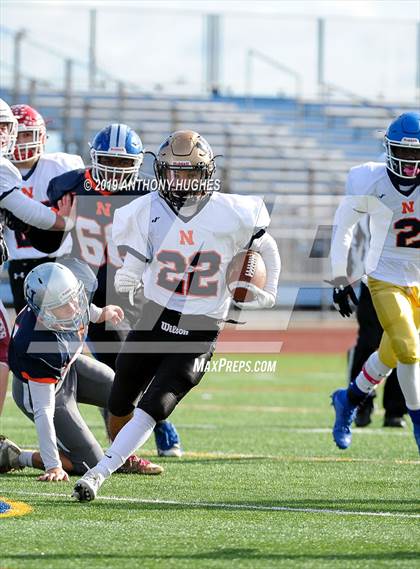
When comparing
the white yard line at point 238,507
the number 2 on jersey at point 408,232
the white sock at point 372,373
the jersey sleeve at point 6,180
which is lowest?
the white yard line at point 238,507

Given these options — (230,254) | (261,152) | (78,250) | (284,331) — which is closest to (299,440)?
(78,250)

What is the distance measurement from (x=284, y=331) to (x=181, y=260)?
11579mm

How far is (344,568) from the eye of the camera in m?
3.51

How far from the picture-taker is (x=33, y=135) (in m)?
6.72

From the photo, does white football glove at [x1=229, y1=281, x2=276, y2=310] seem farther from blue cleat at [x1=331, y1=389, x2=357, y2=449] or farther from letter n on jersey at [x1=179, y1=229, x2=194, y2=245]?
blue cleat at [x1=331, y1=389, x2=357, y2=449]

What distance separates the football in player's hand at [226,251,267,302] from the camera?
495cm

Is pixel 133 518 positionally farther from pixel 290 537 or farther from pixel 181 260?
pixel 181 260

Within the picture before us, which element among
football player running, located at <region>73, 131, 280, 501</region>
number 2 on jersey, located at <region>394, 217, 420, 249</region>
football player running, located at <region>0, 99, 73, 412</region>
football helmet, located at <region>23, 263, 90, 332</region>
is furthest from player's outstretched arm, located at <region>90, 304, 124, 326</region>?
number 2 on jersey, located at <region>394, 217, 420, 249</region>

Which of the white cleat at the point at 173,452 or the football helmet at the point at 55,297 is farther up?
the football helmet at the point at 55,297

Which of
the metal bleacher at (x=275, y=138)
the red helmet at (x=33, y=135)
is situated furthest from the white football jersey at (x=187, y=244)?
the metal bleacher at (x=275, y=138)

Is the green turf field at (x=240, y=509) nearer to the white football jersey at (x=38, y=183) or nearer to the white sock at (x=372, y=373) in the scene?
the white sock at (x=372, y=373)

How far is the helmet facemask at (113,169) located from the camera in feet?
19.7

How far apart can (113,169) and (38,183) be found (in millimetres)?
852

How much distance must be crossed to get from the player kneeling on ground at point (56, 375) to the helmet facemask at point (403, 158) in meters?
1.57
